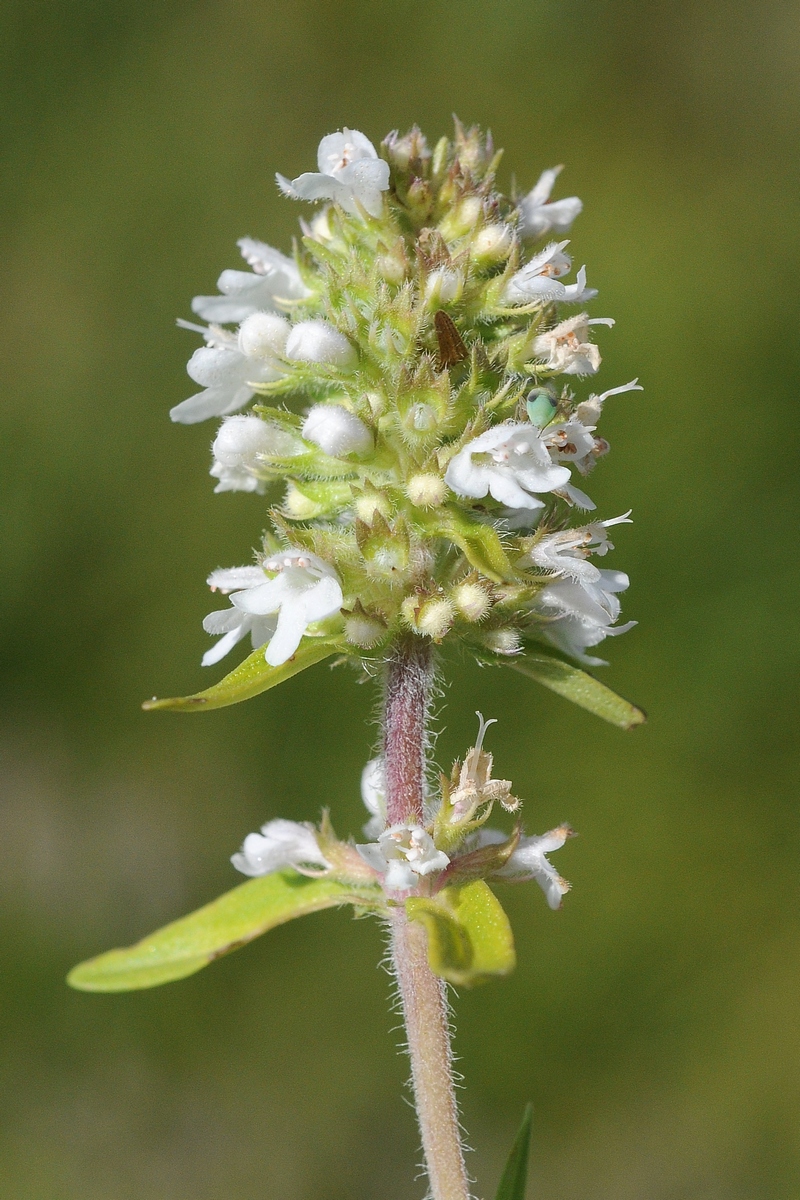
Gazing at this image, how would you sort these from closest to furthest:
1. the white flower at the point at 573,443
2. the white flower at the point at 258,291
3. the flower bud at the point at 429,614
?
1. the flower bud at the point at 429,614
2. the white flower at the point at 573,443
3. the white flower at the point at 258,291

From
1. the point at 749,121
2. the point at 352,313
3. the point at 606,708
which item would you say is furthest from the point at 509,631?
the point at 749,121

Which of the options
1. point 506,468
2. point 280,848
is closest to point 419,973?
point 280,848

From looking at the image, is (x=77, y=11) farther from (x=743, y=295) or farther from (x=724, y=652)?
(x=724, y=652)

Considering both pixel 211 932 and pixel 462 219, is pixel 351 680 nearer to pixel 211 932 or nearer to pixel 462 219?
pixel 211 932

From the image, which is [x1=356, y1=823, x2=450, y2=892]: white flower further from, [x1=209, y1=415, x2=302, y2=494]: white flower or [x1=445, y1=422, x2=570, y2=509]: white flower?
[x1=209, y1=415, x2=302, y2=494]: white flower

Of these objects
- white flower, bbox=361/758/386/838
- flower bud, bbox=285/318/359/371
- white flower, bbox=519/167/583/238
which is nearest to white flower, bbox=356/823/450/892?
white flower, bbox=361/758/386/838

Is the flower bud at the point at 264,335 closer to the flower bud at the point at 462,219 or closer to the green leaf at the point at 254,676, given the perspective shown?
the flower bud at the point at 462,219

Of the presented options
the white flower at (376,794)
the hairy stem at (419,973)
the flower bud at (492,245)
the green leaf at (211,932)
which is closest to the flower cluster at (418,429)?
the flower bud at (492,245)

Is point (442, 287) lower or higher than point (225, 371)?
lower
